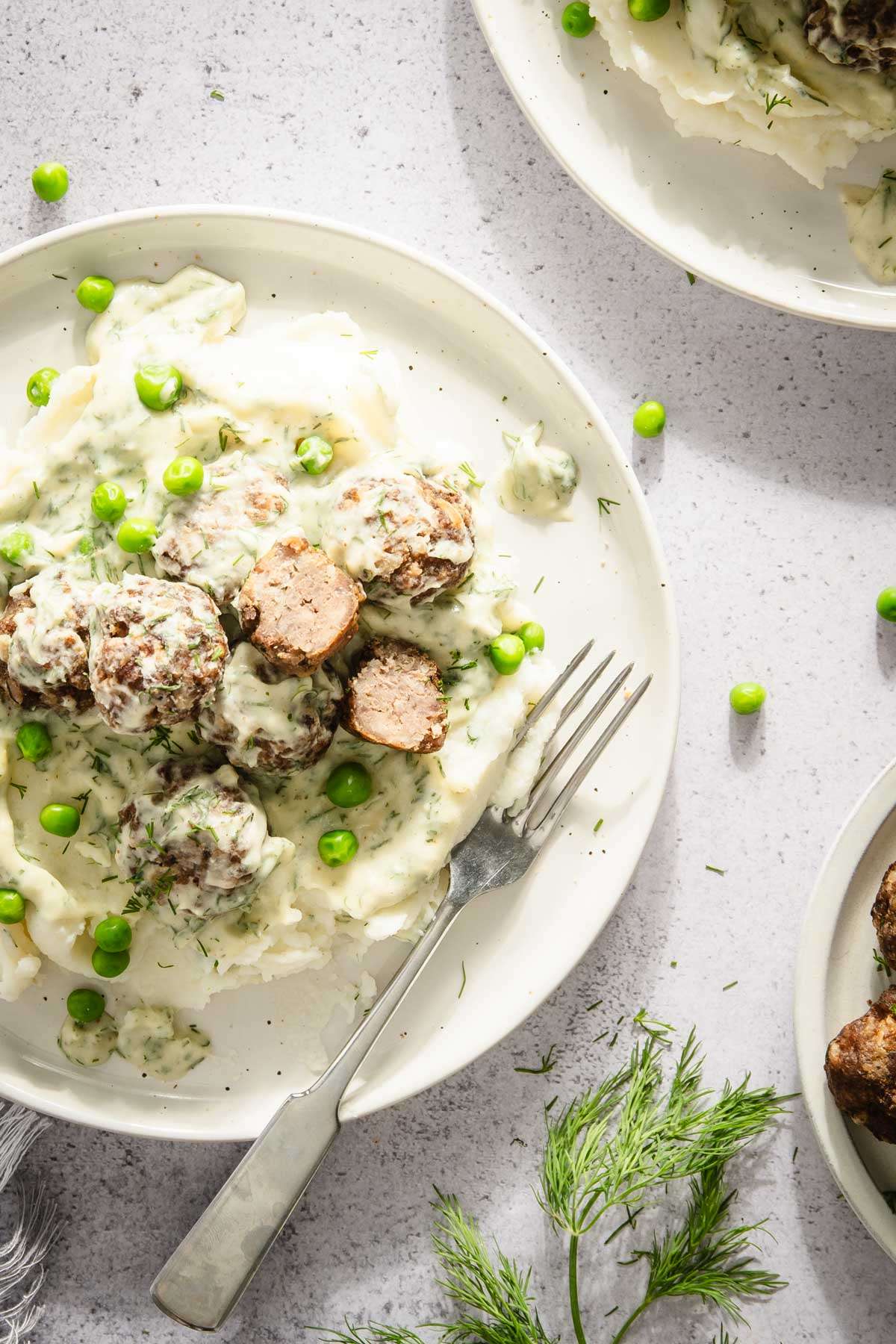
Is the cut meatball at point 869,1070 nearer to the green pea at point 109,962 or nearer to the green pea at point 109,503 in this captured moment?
the green pea at point 109,962

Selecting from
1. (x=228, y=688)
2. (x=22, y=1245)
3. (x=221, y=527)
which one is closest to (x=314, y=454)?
(x=221, y=527)

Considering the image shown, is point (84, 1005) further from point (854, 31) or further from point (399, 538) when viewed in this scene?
point (854, 31)

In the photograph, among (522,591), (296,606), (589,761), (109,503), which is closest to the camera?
(296,606)

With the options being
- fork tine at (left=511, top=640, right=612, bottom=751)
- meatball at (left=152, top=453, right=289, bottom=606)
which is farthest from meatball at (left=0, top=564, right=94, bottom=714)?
fork tine at (left=511, top=640, right=612, bottom=751)

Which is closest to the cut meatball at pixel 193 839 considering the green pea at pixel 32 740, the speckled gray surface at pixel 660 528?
the green pea at pixel 32 740

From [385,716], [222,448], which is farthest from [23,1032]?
[222,448]

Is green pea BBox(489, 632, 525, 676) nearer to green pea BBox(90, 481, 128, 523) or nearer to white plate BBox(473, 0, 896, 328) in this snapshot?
green pea BBox(90, 481, 128, 523)
